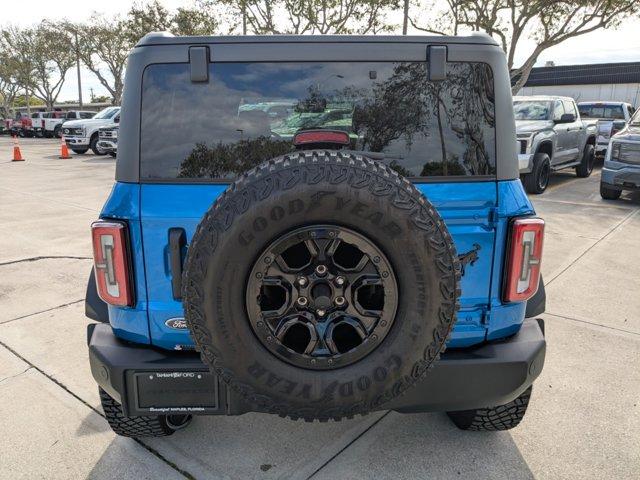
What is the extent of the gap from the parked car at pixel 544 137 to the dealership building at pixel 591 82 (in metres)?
30.3

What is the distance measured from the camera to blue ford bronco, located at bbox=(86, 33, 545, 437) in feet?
5.56

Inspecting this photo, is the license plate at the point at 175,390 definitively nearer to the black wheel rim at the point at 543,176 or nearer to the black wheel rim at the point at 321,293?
the black wheel rim at the point at 321,293

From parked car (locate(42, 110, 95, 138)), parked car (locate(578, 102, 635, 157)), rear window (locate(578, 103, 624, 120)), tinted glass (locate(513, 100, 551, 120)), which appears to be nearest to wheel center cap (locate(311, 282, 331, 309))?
tinted glass (locate(513, 100, 551, 120))

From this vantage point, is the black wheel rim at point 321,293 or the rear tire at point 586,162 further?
the rear tire at point 586,162

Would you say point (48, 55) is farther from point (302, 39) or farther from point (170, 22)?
point (302, 39)

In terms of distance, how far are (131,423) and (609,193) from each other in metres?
9.26

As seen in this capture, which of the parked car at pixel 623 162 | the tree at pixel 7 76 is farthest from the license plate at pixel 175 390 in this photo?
→ the tree at pixel 7 76

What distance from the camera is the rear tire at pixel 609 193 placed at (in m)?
8.86

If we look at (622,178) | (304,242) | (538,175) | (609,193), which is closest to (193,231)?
(304,242)

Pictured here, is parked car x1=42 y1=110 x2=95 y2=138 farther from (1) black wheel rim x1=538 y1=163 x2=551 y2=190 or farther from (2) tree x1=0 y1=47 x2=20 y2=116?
(1) black wheel rim x1=538 y1=163 x2=551 y2=190

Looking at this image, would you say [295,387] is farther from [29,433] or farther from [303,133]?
[29,433]

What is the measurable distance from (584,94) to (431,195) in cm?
4381

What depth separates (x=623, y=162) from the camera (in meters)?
8.30

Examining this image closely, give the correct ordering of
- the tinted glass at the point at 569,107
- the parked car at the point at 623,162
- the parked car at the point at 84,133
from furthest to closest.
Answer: the parked car at the point at 84,133, the tinted glass at the point at 569,107, the parked car at the point at 623,162
